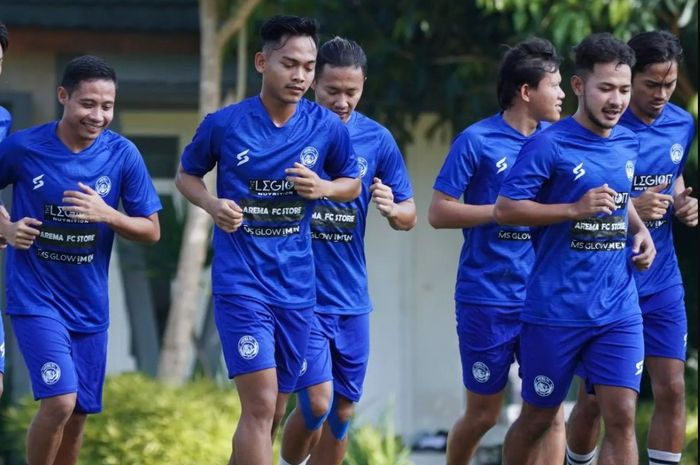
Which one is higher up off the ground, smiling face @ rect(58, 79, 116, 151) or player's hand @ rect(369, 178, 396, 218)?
smiling face @ rect(58, 79, 116, 151)

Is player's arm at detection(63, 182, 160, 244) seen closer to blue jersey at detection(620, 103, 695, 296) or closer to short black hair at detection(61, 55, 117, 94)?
short black hair at detection(61, 55, 117, 94)

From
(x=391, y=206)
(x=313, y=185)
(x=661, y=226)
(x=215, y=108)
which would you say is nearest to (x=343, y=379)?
(x=391, y=206)

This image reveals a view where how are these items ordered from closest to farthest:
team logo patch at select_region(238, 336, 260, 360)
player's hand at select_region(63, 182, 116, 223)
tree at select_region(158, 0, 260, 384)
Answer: team logo patch at select_region(238, 336, 260, 360) < player's hand at select_region(63, 182, 116, 223) < tree at select_region(158, 0, 260, 384)

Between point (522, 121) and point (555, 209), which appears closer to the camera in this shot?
point (555, 209)

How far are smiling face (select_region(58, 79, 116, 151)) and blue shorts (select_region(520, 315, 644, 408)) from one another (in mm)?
2209

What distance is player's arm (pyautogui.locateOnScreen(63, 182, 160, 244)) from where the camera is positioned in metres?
8.12

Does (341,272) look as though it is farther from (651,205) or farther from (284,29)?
(651,205)

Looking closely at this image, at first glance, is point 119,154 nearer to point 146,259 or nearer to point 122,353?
point 146,259

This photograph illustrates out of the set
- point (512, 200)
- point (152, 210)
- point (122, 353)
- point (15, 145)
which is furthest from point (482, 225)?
point (122, 353)

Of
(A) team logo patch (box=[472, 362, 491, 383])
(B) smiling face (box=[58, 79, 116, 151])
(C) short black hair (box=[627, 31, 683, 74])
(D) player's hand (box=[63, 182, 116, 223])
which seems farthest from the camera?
(A) team logo patch (box=[472, 362, 491, 383])

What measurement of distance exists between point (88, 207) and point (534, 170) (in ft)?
6.62

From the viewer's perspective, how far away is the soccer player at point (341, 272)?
862 centimetres

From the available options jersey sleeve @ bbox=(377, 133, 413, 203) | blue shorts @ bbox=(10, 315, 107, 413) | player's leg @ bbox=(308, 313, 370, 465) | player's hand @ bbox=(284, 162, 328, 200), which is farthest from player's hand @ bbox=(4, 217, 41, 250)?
jersey sleeve @ bbox=(377, 133, 413, 203)

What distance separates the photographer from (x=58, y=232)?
829cm
